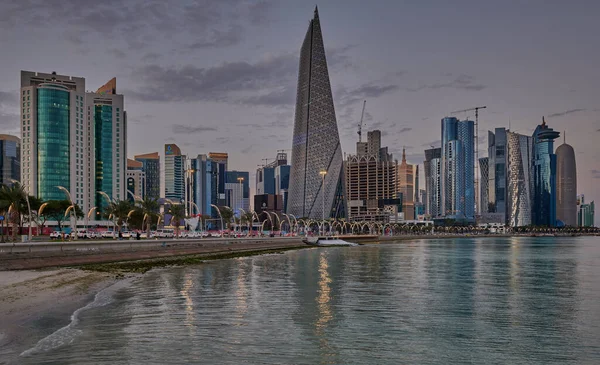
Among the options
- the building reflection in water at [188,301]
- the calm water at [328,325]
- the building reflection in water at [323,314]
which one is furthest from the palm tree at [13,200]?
the building reflection in water at [323,314]

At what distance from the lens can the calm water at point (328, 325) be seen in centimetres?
1928

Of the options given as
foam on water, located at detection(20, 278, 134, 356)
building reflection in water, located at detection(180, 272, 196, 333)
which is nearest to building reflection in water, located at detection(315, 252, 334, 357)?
building reflection in water, located at detection(180, 272, 196, 333)

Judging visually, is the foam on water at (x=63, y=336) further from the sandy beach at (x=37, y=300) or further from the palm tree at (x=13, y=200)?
the palm tree at (x=13, y=200)

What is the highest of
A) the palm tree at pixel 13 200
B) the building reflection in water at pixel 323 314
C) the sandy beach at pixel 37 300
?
the palm tree at pixel 13 200

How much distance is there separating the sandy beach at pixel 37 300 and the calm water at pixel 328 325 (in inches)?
38.4

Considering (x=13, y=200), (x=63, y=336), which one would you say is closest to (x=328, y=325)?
(x=63, y=336)

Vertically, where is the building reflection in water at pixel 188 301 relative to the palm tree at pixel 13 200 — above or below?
below

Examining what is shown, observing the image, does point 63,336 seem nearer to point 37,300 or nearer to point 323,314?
point 37,300

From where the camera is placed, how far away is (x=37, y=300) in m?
30.2

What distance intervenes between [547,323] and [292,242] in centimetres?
12163

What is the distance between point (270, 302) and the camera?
33.0 meters

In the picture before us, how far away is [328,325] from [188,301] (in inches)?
422

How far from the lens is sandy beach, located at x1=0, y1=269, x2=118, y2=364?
68.8ft

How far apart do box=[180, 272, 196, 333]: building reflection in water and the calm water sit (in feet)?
0.26
